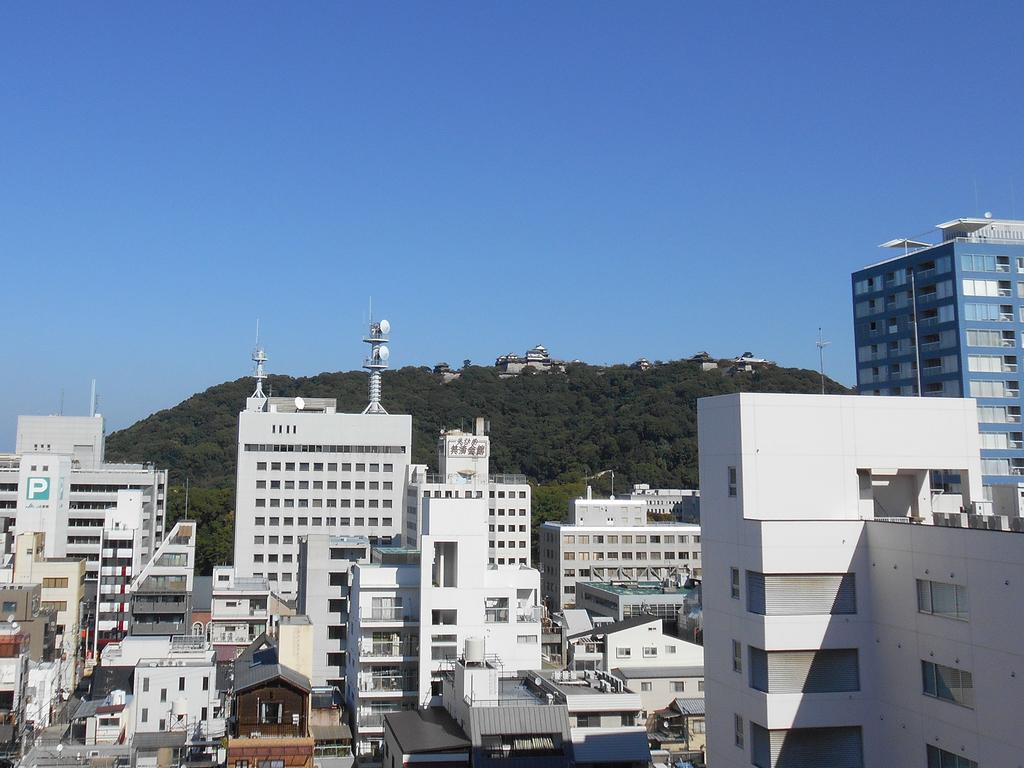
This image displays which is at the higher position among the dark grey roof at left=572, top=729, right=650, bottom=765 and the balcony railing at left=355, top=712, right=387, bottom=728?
the dark grey roof at left=572, top=729, right=650, bottom=765

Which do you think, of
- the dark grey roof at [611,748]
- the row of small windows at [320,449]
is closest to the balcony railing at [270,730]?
the dark grey roof at [611,748]

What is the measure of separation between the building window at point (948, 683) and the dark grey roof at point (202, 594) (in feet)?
176

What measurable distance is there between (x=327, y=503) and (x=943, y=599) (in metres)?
74.5

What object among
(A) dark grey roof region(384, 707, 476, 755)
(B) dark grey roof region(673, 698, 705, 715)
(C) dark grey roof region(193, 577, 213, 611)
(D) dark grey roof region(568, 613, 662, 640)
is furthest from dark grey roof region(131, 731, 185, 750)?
(D) dark grey roof region(568, 613, 662, 640)

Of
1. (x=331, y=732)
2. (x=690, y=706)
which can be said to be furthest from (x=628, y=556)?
(x=331, y=732)

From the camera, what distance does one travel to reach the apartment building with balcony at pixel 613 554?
82500 millimetres

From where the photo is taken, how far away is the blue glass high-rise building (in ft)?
131

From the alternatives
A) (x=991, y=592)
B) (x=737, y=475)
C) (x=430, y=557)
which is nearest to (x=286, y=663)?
(x=430, y=557)

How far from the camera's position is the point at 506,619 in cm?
3684

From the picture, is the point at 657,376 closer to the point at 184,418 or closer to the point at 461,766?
the point at 184,418

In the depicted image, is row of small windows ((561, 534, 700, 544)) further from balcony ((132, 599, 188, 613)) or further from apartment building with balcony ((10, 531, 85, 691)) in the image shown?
apartment building with balcony ((10, 531, 85, 691))

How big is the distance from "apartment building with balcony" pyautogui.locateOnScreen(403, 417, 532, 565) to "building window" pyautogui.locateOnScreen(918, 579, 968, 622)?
66.4m

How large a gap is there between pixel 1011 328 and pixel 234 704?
3663 cm

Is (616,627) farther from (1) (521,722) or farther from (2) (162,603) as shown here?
(2) (162,603)
